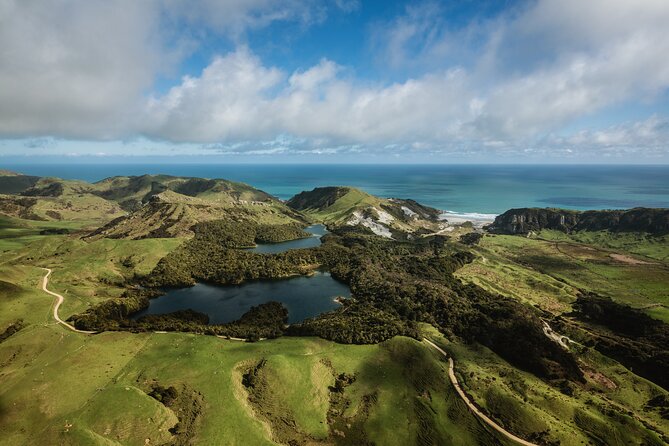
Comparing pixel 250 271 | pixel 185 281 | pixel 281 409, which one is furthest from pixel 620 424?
pixel 185 281

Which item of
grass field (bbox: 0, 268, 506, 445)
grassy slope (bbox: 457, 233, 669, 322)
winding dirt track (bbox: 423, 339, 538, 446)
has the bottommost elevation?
grassy slope (bbox: 457, 233, 669, 322)

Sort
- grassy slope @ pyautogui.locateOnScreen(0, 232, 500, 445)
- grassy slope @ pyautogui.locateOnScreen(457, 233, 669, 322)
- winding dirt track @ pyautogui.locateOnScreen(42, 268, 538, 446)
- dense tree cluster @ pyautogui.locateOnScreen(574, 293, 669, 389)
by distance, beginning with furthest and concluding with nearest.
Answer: grassy slope @ pyautogui.locateOnScreen(457, 233, 669, 322) < dense tree cluster @ pyautogui.locateOnScreen(574, 293, 669, 389) < winding dirt track @ pyautogui.locateOnScreen(42, 268, 538, 446) < grassy slope @ pyautogui.locateOnScreen(0, 232, 500, 445)

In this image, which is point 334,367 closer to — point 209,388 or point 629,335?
point 209,388

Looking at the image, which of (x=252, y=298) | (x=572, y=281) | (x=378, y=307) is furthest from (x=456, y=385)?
(x=572, y=281)

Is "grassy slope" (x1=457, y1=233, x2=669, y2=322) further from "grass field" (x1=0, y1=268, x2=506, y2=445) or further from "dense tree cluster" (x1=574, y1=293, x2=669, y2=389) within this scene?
"grass field" (x1=0, y1=268, x2=506, y2=445)

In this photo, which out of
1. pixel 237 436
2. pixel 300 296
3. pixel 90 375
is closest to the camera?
pixel 237 436

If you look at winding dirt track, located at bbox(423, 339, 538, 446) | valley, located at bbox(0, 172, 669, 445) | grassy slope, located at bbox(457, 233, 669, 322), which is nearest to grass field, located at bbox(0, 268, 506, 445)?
valley, located at bbox(0, 172, 669, 445)

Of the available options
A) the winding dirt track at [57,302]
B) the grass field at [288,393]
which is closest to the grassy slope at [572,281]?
the grass field at [288,393]

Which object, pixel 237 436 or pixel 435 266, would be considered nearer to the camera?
pixel 237 436

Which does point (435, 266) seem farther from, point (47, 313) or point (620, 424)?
point (47, 313)
